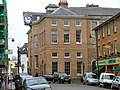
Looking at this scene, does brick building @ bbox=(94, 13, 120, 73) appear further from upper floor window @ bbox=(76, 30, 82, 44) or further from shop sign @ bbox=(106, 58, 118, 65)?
upper floor window @ bbox=(76, 30, 82, 44)

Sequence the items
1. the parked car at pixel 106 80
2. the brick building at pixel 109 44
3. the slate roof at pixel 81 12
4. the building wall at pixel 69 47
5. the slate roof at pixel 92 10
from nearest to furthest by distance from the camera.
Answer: the parked car at pixel 106 80 < the brick building at pixel 109 44 < the building wall at pixel 69 47 < the slate roof at pixel 81 12 < the slate roof at pixel 92 10

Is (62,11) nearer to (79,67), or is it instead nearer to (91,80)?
(79,67)

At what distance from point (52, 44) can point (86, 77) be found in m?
26.6

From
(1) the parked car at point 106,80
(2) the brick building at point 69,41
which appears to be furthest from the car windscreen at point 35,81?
(2) the brick building at point 69,41

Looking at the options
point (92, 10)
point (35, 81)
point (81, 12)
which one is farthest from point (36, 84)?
point (92, 10)

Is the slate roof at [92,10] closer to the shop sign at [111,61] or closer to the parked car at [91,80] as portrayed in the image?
the shop sign at [111,61]

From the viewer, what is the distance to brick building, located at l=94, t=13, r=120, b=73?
51.0m

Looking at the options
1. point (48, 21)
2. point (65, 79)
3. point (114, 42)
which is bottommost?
point (65, 79)

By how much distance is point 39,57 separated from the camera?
3344 inches

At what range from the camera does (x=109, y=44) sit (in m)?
54.3

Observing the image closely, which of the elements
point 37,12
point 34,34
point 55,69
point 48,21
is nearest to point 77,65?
point 55,69

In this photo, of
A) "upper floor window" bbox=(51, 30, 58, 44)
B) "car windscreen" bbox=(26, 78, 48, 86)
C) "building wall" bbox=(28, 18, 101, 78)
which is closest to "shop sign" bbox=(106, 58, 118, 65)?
"building wall" bbox=(28, 18, 101, 78)

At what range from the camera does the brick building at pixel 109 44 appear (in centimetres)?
5103

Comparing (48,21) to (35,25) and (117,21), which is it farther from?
(117,21)
